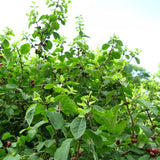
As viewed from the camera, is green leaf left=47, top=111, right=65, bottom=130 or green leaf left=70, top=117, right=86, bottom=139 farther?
green leaf left=47, top=111, right=65, bottom=130

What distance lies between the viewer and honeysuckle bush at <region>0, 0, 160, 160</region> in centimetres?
129

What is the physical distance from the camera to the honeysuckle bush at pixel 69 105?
1.29 meters

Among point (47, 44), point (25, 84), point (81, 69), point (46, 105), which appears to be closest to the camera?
point (46, 105)

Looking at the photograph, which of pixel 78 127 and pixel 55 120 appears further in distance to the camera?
pixel 55 120

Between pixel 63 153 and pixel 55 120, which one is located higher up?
pixel 55 120

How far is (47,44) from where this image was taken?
3.18 m

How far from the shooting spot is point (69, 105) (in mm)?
1267

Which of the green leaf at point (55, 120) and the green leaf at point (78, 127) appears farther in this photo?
the green leaf at point (55, 120)

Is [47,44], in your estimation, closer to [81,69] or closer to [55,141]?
[81,69]

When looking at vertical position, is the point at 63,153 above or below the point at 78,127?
below

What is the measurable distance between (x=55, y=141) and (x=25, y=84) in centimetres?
152

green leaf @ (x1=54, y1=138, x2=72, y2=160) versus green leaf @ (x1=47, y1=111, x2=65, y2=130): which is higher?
green leaf @ (x1=47, y1=111, x2=65, y2=130)

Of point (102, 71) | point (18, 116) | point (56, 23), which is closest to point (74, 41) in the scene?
point (56, 23)

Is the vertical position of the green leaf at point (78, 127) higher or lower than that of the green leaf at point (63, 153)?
higher
